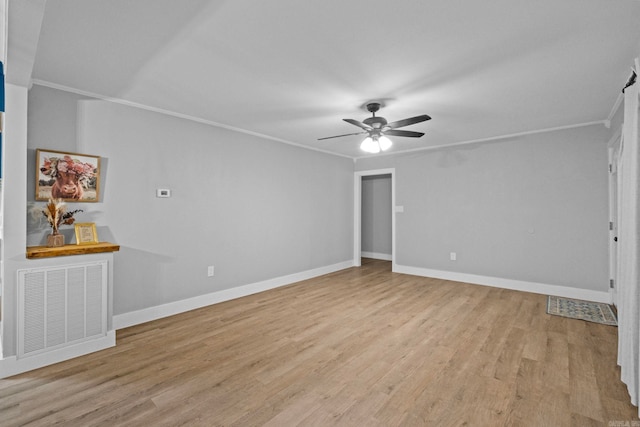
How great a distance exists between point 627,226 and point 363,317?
2.56m

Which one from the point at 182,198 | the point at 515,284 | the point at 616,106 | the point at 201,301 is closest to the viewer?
the point at 616,106

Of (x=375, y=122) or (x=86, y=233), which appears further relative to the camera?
(x=375, y=122)

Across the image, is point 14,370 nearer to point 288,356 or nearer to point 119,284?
point 119,284

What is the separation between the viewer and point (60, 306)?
260cm

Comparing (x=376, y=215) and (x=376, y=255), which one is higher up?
(x=376, y=215)

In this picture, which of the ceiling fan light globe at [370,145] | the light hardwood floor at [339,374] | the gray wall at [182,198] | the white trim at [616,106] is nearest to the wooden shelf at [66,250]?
the gray wall at [182,198]

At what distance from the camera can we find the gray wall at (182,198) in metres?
3.16

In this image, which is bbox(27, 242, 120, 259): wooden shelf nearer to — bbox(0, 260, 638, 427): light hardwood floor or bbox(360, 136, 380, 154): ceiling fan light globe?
bbox(0, 260, 638, 427): light hardwood floor

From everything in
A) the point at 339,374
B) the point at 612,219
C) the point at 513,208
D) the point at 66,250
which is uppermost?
the point at 513,208

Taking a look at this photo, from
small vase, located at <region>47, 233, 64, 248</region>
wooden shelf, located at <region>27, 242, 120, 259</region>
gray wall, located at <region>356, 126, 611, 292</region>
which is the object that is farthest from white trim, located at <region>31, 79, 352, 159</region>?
gray wall, located at <region>356, 126, 611, 292</region>

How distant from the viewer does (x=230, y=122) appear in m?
4.17

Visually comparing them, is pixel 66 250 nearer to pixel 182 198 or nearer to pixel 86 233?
pixel 86 233

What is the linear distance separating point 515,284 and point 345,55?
14.8 ft

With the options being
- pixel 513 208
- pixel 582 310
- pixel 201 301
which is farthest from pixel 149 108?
pixel 582 310
